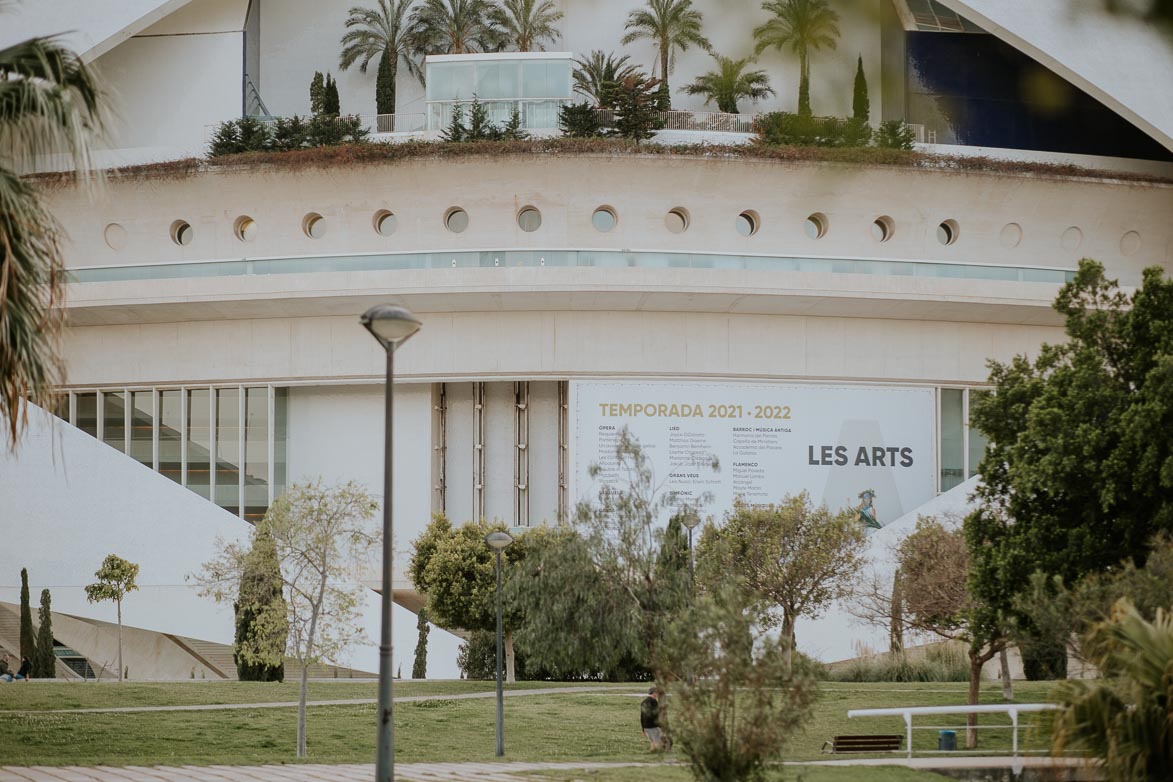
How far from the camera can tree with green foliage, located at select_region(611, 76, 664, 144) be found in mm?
33719

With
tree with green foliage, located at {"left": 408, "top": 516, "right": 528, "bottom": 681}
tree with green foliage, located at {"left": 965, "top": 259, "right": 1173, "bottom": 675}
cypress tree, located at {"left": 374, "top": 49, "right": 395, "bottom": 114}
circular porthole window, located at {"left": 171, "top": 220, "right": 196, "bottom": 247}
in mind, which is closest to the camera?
tree with green foliage, located at {"left": 965, "top": 259, "right": 1173, "bottom": 675}

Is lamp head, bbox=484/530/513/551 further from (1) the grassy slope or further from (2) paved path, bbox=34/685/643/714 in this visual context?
(2) paved path, bbox=34/685/643/714

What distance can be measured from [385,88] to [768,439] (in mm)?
15746

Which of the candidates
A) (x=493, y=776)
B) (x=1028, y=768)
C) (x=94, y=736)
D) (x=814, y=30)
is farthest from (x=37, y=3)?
(x=814, y=30)

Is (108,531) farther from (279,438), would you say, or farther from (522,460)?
(522,460)

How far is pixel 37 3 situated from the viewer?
3591cm

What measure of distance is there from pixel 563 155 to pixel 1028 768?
71.3 ft

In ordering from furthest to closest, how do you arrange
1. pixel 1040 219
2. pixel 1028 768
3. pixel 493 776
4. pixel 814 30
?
pixel 1040 219 → pixel 1028 768 → pixel 493 776 → pixel 814 30

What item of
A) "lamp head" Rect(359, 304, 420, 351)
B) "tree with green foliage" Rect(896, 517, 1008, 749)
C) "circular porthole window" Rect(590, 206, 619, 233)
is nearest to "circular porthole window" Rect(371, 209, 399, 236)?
"circular porthole window" Rect(590, 206, 619, 233)

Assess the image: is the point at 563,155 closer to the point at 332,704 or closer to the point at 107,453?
the point at 107,453

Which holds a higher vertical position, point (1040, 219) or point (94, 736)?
point (1040, 219)

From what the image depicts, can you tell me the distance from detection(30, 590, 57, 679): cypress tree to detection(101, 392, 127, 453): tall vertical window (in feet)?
19.7

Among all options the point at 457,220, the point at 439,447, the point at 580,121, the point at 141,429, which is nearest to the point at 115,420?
the point at 141,429

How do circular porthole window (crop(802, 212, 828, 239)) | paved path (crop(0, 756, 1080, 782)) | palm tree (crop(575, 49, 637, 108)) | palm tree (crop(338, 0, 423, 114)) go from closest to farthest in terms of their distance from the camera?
paved path (crop(0, 756, 1080, 782))
circular porthole window (crop(802, 212, 828, 239))
palm tree (crop(575, 49, 637, 108))
palm tree (crop(338, 0, 423, 114))
